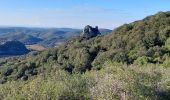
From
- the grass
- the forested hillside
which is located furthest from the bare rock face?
the grass

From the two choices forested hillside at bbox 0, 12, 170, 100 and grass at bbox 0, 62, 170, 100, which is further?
forested hillside at bbox 0, 12, 170, 100

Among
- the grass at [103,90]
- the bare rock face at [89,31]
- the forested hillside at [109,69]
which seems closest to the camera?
the grass at [103,90]

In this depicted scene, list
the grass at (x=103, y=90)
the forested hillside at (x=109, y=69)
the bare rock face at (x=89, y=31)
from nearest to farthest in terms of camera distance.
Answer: the grass at (x=103, y=90)
the forested hillside at (x=109, y=69)
the bare rock face at (x=89, y=31)

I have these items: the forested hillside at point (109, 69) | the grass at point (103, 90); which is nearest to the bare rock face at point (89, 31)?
the forested hillside at point (109, 69)

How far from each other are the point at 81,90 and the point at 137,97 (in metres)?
5.76

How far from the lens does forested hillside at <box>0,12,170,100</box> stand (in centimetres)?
3180

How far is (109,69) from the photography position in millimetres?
42406

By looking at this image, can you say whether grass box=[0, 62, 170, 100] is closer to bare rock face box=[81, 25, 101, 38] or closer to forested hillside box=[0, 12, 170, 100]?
forested hillside box=[0, 12, 170, 100]

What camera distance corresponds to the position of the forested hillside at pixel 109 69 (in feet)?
104

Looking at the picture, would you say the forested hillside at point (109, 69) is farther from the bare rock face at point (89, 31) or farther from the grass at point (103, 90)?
the bare rock face at point (89, 31)

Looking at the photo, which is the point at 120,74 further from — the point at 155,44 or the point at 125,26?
the point at 125,26

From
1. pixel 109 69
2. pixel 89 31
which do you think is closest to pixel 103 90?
pixel 109 69

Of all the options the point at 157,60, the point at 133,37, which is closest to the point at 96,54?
the point at 133,37

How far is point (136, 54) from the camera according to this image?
8925cm
